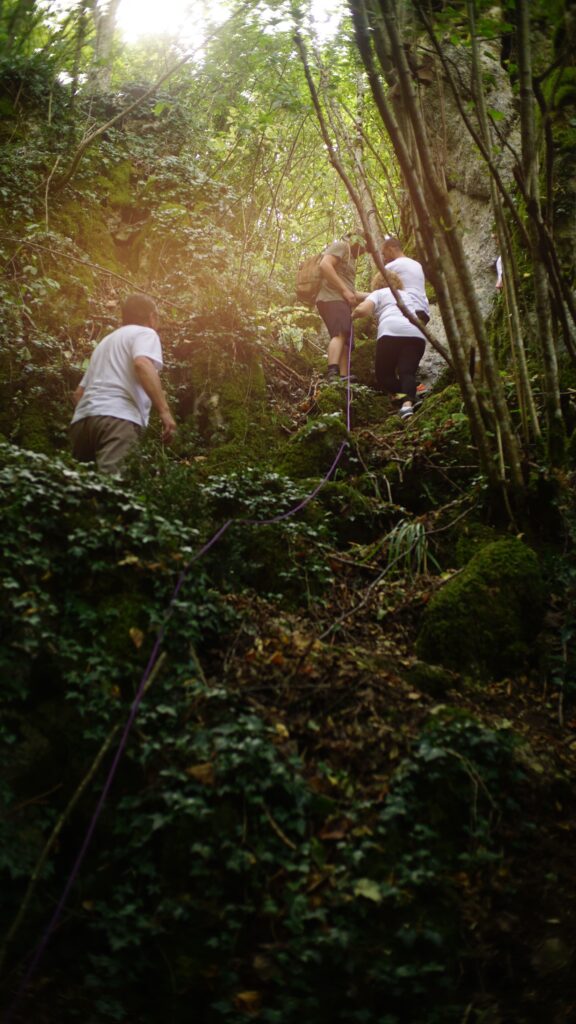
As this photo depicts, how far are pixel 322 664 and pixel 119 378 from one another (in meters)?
2.93

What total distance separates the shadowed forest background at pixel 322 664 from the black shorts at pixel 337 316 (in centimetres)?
94

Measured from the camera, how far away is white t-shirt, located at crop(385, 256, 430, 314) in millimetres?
7906

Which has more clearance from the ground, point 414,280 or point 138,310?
point 414,280

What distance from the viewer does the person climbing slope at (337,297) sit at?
27.9ft

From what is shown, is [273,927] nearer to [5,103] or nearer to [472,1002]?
[472,1002]

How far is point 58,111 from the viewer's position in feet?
34.1

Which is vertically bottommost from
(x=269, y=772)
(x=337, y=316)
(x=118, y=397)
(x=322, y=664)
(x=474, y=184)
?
(x=269, y=772)

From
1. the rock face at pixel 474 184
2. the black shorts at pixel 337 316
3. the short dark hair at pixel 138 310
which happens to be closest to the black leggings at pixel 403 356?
the black shorts at pixel 337 316

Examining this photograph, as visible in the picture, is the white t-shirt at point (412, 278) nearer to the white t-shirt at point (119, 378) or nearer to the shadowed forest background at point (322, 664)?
the shadowed forest background at point (322, 664)

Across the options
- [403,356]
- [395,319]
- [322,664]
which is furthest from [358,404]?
[322,664]

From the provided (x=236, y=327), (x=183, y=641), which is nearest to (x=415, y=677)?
(x=183, y=641)

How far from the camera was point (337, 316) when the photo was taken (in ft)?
28.2

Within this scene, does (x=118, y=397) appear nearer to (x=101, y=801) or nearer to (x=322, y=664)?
(x=322, y=664)

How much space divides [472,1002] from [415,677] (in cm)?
163
